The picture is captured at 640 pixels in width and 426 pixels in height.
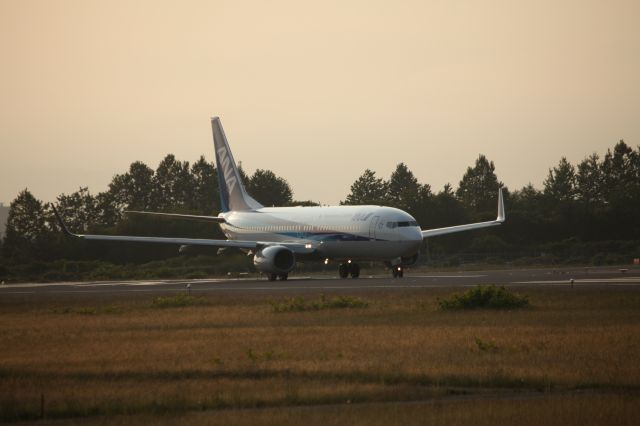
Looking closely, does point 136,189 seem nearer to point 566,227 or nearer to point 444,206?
point 444,206

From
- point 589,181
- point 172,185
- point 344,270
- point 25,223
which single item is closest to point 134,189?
point 172,185

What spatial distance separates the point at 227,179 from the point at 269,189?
68.1m

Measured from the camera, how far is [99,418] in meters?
19.2

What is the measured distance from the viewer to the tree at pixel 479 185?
174 m

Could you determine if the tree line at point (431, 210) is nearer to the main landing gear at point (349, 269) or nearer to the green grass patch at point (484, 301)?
the main landing gear at point (349, 269)

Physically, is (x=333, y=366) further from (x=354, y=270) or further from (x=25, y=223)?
(x=25, y=223)

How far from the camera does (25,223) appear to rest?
144125 millimetres

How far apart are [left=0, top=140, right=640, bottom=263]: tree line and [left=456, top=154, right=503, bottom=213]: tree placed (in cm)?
19

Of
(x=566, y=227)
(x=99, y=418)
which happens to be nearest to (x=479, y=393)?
(x=99, y=418)

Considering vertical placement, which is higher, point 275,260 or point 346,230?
point 346,230

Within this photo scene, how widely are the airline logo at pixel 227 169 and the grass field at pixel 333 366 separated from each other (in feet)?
132

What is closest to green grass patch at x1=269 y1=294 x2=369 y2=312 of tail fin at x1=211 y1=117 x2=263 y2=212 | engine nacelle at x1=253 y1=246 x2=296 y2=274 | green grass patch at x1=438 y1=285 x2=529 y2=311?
green grass patch at x1=438 y1=285 x2=529 y2=311

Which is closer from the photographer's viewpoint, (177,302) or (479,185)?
(177,302)

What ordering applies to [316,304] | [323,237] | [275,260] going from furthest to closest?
[323,237], [275,260], [316,304]
